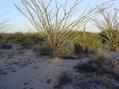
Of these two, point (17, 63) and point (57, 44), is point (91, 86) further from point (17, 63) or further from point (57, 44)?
point (57, 44)

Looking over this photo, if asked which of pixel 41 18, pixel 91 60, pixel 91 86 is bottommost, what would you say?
pixel 91 86

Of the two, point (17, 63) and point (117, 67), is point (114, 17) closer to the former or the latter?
point (117, 67)

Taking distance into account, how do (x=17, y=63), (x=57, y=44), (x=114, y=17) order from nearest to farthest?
(x=17, y=63) → (x=57, y=44) → (x=114, y=17)

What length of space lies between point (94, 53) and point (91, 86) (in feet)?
17.2

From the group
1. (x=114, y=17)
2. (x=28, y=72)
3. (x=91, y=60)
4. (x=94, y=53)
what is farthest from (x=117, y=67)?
(x=114, y=17)

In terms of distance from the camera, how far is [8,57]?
15320 millimetres

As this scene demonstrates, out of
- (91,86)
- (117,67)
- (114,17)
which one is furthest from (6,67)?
(114,17)

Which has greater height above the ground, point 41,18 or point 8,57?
point 41,18

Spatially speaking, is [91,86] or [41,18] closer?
[91,86]

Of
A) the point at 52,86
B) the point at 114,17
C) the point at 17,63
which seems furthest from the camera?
the point at 114,17

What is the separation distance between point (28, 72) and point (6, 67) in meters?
1.06

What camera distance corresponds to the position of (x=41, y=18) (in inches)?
687

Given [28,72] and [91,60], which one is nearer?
[28,72]

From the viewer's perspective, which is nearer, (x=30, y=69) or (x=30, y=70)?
(x=30, y=70)
